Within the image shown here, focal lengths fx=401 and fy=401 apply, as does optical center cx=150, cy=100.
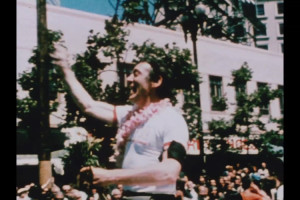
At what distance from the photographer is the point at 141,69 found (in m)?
1.44

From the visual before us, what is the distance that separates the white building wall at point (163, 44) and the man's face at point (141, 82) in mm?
3208

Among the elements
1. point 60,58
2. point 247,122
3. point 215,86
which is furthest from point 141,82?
point 215,86

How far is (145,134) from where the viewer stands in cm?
135

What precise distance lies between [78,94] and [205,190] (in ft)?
13.5

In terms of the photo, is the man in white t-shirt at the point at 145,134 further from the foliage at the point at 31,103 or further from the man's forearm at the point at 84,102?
the foliage at the point at 31,103

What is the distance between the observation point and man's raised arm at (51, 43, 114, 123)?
1448mm

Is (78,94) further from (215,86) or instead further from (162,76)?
(215,86)

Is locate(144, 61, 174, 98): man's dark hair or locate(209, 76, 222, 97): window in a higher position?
locate(209, 76, 222, 97): window

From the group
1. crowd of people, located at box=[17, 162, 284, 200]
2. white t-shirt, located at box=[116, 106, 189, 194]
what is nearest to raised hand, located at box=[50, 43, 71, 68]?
white t-shirt, located at box=[116, 106, 189, 194]

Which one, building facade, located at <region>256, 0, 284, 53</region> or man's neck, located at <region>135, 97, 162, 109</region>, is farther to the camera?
building facade, located at <region>256, 0, 284, 53</region>

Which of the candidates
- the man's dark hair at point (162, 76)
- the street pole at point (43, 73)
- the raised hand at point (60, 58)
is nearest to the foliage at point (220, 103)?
the street pole at point (43, 73)

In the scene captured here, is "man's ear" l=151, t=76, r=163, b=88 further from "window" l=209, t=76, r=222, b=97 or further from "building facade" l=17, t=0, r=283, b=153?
"window" l=209, t=76, r=222, b=97

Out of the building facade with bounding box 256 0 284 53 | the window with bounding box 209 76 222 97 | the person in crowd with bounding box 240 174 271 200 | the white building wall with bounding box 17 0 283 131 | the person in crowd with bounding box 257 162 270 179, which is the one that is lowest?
the person in crowd with bounding box 257 162 270 179

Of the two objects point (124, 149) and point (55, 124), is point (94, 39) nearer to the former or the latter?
→ point (55, 124)
